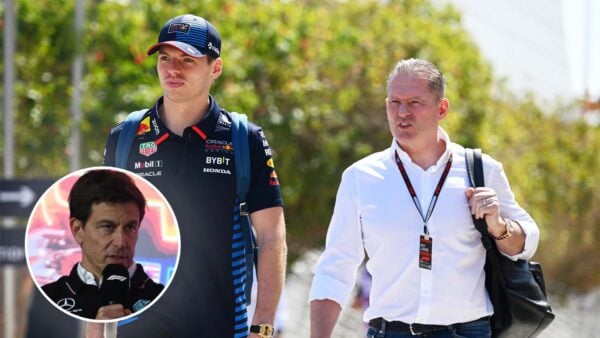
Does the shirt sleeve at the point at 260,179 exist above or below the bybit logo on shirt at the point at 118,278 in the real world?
above

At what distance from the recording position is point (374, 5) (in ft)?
68.0

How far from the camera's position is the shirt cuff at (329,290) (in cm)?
536

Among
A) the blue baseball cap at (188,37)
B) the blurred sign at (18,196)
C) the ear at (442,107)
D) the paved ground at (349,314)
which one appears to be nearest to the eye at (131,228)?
the blue baseball cap at (188,37)

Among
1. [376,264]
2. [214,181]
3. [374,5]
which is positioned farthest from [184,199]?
[374,5]

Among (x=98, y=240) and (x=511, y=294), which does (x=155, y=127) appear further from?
(x=511, y=294)

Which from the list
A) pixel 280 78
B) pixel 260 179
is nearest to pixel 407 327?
pixel 260 179

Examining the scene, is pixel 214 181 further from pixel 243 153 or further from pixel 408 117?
pixel 408 117

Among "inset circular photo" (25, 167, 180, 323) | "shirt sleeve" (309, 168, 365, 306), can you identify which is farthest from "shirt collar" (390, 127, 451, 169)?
"inset circular photo" (25, 167, 180, 323)

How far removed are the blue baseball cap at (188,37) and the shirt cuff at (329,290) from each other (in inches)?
40.6

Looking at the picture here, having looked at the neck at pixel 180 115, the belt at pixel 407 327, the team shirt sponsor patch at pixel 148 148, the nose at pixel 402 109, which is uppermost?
the nose at pixel 402 109

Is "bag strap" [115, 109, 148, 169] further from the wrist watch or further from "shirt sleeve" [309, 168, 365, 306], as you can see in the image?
"shirt sleeve" [309, 168, 365, 306]

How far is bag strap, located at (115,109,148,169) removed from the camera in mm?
5148

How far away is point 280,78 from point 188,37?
12.6m

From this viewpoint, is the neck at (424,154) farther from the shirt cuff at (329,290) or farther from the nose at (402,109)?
the shirt cuff at (329,290)
